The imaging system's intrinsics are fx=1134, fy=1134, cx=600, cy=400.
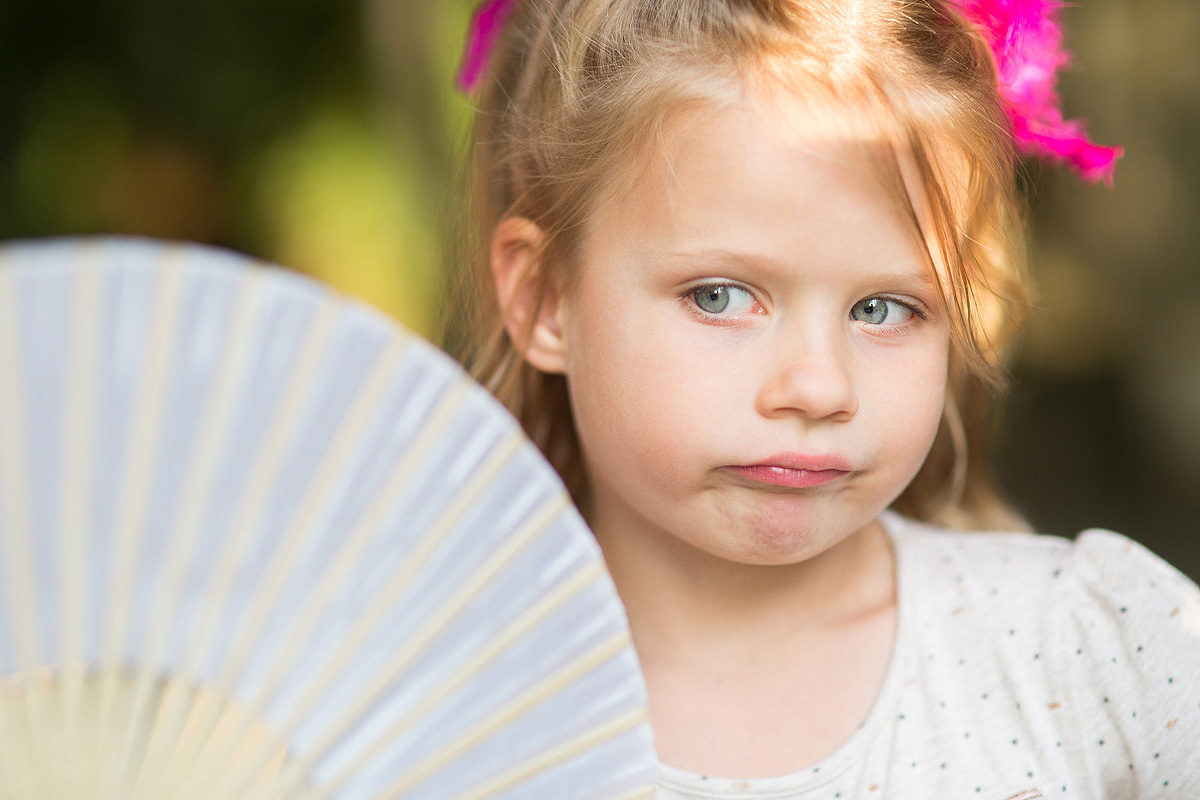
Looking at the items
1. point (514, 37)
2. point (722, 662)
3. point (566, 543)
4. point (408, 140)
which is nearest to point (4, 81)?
point (408, 140)

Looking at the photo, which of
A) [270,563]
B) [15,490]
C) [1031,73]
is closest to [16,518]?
[15,490]

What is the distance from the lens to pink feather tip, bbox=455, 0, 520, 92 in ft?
3.82

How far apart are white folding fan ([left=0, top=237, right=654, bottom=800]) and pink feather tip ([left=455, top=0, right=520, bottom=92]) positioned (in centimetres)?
68

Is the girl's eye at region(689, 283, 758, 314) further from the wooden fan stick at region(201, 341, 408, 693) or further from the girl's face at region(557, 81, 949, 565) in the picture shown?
→ the wooden fan stick at region(201, 341, 408, 693)

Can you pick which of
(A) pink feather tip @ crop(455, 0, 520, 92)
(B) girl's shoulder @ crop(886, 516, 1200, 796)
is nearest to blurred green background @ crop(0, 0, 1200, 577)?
(A) pink feather tip @ crop(455, 0, 520, 92)

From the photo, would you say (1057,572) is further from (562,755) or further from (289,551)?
(289,551)

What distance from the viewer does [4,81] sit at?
3.18m

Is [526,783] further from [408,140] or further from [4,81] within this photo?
[4,81]

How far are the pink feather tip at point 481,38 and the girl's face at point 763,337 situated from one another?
35cm

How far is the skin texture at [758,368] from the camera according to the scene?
0.82 metres

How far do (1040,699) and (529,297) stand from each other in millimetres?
560

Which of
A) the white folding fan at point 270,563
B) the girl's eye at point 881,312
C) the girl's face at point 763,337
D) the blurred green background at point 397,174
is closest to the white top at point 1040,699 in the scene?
the girl's face at point 763,337

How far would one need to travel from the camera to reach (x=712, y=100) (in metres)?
0.85

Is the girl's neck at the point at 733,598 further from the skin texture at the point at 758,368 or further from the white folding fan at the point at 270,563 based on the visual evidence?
the white folding fan at the point at 270,563
